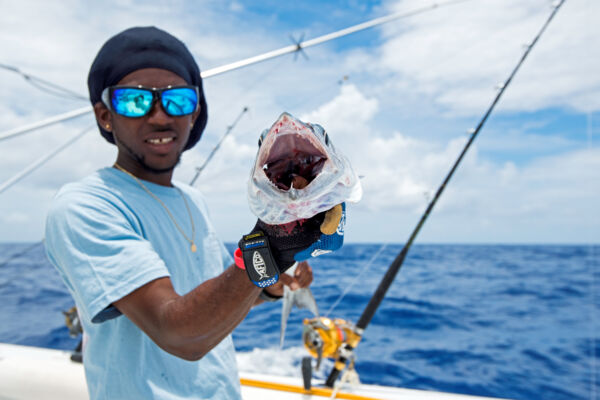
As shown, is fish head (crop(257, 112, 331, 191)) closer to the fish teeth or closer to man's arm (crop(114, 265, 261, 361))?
man's arm (crop(114, 265, 261, 361))

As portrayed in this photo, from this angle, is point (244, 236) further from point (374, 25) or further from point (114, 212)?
point (374, 25)

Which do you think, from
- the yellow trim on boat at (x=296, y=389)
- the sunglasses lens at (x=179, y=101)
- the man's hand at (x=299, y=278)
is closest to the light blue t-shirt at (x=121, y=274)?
the sunglasses lens at (x=179, y=101)

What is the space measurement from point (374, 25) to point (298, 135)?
353cm

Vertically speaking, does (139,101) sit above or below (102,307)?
above

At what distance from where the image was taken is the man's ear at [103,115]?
1410 millimetres

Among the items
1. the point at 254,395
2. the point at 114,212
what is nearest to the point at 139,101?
the point at 114,212

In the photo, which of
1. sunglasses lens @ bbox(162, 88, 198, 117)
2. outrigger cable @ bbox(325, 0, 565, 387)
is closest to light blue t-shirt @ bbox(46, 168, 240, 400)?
sunglasses lens @ bbox(162, 88, 198, 117)

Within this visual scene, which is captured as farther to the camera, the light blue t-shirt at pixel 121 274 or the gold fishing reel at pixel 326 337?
the gold fishing reel at pixel 326 337

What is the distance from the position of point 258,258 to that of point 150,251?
366 mm

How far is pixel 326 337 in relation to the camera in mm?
2445

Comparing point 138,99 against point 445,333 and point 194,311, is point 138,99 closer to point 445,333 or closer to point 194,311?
point 194,311

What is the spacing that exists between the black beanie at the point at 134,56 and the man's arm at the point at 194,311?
0.79 m

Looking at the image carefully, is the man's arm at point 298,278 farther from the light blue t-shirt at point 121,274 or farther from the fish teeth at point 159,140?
the fish teeth at point 159,140

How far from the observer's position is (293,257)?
2.90ft
